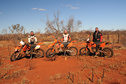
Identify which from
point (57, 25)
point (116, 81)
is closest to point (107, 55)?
point (116, 81)

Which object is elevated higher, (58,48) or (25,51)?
(58,48)

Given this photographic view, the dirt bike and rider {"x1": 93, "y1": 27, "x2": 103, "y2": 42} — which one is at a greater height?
rider {"x1": 93, "y1": 27, "x2": 103, "y2": 42}

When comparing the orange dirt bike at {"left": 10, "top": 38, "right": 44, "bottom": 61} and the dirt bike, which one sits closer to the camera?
the orange dirt bike at {"left": 10, "top": 38, "right": 44, "bottom": 61}

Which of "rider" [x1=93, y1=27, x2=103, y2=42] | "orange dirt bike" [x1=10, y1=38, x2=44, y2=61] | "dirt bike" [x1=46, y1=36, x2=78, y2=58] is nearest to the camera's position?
"orange dirt bike" [x1=10, y1=38, x2=44, y2=61]

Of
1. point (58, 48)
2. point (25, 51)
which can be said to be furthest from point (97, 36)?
point (25, 51)

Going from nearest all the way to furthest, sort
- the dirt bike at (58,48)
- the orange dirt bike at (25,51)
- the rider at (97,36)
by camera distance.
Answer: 1. the orange dirt bike at (25,51)
2. the dirt bike at (58,48)
3. the rider at (97,36)

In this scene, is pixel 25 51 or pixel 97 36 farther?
pixel 97 36

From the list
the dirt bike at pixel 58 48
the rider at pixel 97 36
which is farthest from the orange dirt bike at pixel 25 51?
the rider at pixel 97 36

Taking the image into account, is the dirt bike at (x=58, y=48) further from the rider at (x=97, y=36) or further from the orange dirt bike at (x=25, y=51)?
the rider at (x=97, y=36)

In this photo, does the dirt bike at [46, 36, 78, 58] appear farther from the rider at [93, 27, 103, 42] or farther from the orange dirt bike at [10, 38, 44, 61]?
the rider at [93, 27, 103, 42]

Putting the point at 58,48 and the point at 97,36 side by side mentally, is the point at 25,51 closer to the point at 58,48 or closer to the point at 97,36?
the point at 58,48

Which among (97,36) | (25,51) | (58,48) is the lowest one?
(25,51)

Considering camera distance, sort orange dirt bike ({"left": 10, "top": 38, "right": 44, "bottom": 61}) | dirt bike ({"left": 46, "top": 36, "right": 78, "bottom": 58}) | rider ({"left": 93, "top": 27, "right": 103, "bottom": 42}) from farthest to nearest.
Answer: rider ({"left": 93, "top": 27, "right": 103, "bottom": 42}) → dirt bike ({"left": 46, "top": 36, "right": 78, "bottom": 58}) → orange dirt bike ({"left": 10, "top": 38, "right": 44, "bottom": 61})

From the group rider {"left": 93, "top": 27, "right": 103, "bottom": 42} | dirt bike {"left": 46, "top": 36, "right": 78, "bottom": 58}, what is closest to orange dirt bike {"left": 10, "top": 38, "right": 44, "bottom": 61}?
dirt bike {"left": 46, "top": 36, "right": 78, "bottom": 58}
